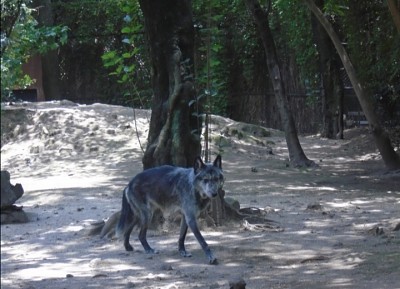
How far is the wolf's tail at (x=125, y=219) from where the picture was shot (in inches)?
400

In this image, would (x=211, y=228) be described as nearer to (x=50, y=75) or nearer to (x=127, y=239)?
(x=127, y=239)

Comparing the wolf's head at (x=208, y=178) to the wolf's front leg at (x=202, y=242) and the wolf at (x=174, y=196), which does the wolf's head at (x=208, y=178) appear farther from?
the wolf's front leg at (x=202, y=242)

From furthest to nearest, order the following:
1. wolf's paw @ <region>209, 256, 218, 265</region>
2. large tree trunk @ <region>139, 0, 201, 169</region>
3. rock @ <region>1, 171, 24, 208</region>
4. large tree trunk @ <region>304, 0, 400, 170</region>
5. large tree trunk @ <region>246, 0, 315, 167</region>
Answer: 1. large tree trunk @ <region>246, 0, 315, 167</region>
2. large tree trunk @ <region>304, 0, 400, 170</region>
3. large tree trunk @ <region>139, 0, 201, 169</region>
4. rock @ <region>1, 171, 24, 208</region>
5. wolf's paw @ <region>209, 256, 218, 265</region>

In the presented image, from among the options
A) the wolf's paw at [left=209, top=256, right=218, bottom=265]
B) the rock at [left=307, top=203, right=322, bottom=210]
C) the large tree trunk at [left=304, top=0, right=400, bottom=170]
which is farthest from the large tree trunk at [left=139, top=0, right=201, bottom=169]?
the large tree trunk at [left=304, top=0, right=400, bottom=170]

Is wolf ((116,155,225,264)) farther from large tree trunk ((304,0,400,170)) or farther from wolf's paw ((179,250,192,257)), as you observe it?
large tree trunk ((304,0,400,170))

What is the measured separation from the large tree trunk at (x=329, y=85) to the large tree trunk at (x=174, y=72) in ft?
46.3

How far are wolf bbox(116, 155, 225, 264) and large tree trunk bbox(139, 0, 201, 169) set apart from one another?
A: 1.35 m

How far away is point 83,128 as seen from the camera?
21.7 meters

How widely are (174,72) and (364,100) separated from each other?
21.4ft

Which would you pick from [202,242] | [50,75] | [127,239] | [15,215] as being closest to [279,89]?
[15,215]

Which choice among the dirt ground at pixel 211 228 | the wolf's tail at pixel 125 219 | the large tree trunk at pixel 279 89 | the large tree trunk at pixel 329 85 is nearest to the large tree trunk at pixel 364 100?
the dirt ground at pixel 211 228

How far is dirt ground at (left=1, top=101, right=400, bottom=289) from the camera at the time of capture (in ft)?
27.8

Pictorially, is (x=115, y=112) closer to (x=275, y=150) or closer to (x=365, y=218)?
(x=275, y=150)

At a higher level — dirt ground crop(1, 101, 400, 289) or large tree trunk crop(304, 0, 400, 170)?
large tree trunk crop(304, 0, 400, 170)
